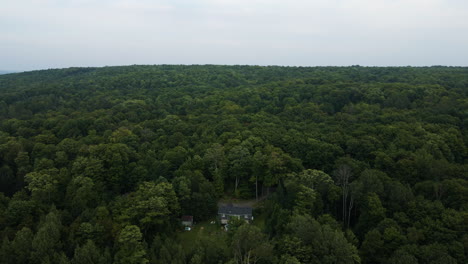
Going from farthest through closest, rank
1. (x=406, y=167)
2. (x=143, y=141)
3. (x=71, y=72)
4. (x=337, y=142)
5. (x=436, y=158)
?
1. (x=71, y=72)
2. (x=143, y=141)
3. (x=337, y=142)
4. (x=436, y=158)
5. (x=406, y=167)

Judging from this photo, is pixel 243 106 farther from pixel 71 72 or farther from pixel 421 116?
pixel 71 72

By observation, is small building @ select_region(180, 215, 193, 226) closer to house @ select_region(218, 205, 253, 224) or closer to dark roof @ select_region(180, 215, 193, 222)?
dark roof @ select_region(180, 215, 193, 222)

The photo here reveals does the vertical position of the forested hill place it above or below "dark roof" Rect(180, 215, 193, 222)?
above

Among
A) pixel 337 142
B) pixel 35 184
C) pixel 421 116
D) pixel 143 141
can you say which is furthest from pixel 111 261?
pixel 421 116

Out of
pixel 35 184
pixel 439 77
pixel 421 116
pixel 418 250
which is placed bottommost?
pixel 418 250

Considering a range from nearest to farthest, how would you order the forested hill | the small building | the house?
1. the forested hill
2. the small building
3. the house

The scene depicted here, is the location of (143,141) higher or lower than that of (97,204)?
higher

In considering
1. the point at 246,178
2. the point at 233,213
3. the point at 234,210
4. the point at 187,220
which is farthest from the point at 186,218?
the point at 246,178

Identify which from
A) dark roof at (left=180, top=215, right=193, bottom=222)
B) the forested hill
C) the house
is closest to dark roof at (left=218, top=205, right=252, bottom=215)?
the house
